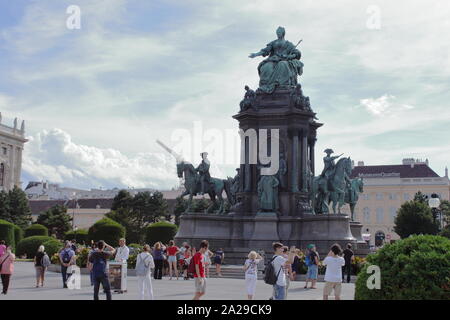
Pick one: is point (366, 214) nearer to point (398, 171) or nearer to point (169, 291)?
point (398, 171)

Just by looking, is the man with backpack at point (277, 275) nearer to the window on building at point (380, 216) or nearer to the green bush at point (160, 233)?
the green bush at point (160, 233)

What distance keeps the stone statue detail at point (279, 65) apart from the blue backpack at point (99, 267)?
21897mm

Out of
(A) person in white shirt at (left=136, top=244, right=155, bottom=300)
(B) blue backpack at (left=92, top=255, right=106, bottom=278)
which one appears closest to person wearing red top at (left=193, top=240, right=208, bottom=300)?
(A) person in white shirt at (left=136, top=244, right=155, bottom=300)

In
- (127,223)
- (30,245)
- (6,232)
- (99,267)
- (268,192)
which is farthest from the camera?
(127,223)

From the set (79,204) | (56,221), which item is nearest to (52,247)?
(56,221)

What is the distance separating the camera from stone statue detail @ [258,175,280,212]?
34719mm

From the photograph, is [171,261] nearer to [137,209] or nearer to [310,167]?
[310,167]

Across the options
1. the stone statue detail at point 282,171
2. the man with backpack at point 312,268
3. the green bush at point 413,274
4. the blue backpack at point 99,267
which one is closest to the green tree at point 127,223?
the stone statue detail at point 282,171

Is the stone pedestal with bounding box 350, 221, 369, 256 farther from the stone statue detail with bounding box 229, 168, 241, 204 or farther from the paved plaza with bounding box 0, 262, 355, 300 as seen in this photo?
the paved plaza with bounding box 0, 262, 355, 300

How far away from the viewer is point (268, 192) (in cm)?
3472

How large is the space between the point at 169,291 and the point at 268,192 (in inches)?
562

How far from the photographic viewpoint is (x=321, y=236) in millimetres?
33469
